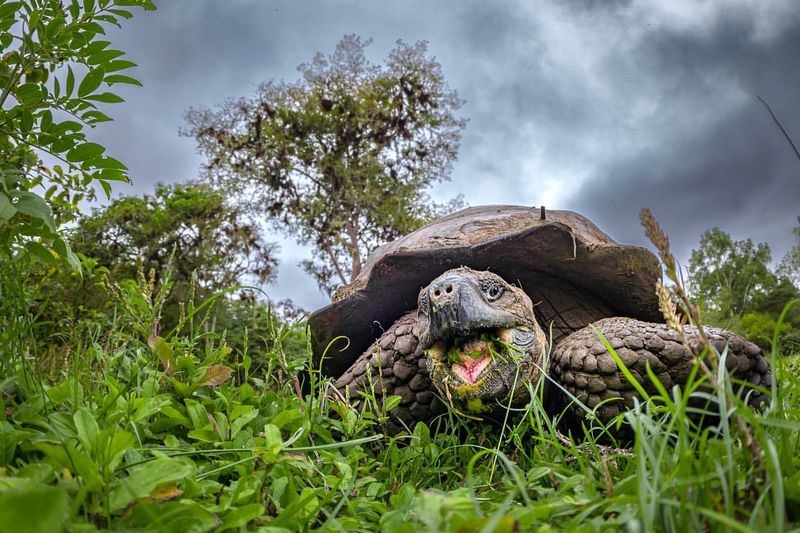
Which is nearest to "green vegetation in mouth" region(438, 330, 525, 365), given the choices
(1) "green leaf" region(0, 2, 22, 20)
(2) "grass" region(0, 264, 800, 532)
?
(2) "grass" region(0, 264, 800, 532)

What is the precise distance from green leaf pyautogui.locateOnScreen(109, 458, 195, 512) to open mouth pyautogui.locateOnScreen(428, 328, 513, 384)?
1.34 metres

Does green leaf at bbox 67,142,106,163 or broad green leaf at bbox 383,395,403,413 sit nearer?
green leaf at bbox 67,142,106,163

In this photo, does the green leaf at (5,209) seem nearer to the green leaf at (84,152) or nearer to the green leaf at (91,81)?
the green leaf at (84,152)

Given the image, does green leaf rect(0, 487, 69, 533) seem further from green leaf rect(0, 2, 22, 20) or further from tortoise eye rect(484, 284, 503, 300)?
tortoise eye rect(484, 284, 503, 300)

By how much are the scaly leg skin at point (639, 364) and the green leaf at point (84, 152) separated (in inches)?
78.4

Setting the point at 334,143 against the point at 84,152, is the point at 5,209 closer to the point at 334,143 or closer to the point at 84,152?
the point at 84,152

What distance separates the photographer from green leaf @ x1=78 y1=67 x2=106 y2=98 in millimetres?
1256

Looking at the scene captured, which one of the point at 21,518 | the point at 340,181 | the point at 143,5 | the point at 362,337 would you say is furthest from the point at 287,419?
the point at 340,181

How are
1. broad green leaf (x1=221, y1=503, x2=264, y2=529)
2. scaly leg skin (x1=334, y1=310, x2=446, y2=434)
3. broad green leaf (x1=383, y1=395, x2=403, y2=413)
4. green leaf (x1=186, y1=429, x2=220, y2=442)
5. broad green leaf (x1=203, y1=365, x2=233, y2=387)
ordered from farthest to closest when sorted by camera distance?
scaly leg skin (x1=334, y1=310, x2=446, y2=434) → broad green leaf (x1=383, y1=395, x2=403, y2=413) → broad green leaf (x1=203, y1=365, x2=233, y2=387) → green leaf (x1=186, y1=429, x2=220, y2=442) → broad green leaf (x1=221, y1=503, x2=264, y2=529)

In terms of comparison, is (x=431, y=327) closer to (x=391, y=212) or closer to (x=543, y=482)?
(x=543, y=482)

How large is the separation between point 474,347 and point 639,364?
2.43ft

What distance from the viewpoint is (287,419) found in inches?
53.5

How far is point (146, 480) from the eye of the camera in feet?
2.56

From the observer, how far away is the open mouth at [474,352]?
→ 197cm
